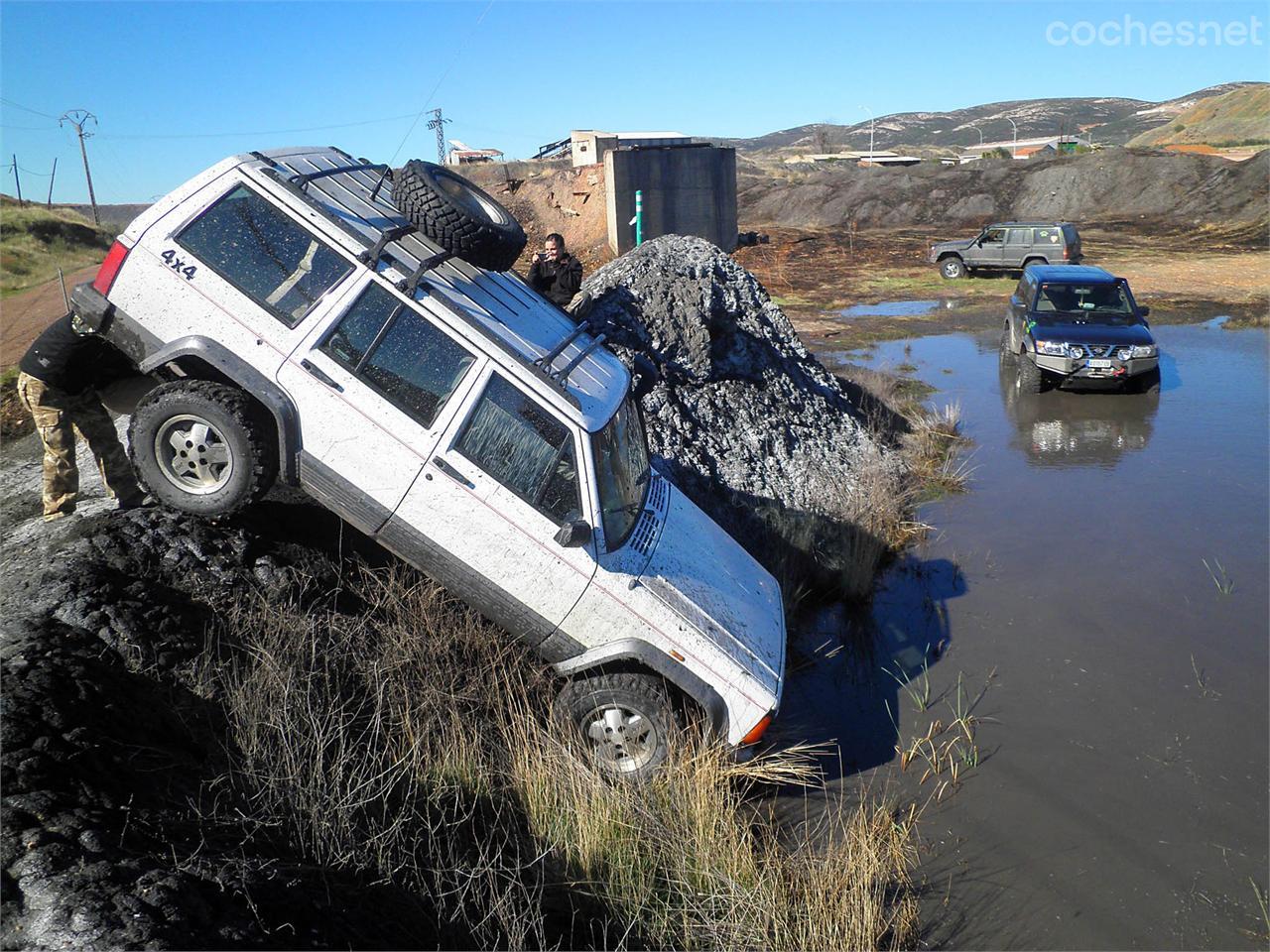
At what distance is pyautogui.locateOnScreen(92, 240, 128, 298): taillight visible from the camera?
5203 mm

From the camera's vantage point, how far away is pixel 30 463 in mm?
8188

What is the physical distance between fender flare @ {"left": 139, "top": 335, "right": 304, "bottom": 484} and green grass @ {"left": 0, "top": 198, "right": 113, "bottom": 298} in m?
26.8

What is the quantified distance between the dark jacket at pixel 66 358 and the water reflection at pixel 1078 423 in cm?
982

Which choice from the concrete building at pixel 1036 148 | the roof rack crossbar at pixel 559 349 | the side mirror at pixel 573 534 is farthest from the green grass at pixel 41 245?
the concrete building at pixel 1036 148

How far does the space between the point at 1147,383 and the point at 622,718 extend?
12584mm

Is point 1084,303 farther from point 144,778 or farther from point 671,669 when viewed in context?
point 144,778

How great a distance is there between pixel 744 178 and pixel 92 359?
56332 mm

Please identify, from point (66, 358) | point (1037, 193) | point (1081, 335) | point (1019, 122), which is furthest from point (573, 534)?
point (1019, 122)

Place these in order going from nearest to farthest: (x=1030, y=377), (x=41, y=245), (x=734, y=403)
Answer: (x=734, y=403) < (x=1030, y=377) < (x=41, y=245)

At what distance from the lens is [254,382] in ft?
16.5

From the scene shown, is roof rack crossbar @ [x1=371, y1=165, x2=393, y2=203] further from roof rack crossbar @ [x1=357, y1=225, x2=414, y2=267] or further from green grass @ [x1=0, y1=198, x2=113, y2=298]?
green grass @ [x1=0, y1=198, x2=113, y2=298]

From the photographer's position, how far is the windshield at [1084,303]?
14.9 metres

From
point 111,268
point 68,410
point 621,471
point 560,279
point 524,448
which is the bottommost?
point 621,471

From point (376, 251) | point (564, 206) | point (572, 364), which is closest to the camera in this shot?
point (376, 251)
